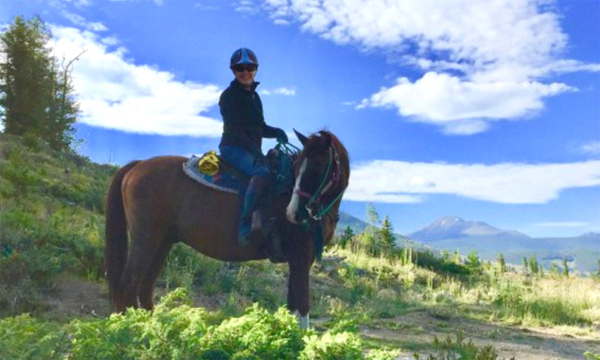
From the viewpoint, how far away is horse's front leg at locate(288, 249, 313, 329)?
5473 mm

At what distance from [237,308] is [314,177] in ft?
13.6

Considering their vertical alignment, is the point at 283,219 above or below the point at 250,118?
below

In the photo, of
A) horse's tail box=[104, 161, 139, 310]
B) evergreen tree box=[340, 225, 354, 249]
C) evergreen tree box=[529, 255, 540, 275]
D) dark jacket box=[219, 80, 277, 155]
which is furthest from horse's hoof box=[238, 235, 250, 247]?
evergreen tree box=[529, 255, 540, 275]

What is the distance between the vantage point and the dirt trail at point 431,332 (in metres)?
7.21

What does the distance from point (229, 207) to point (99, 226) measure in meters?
7.69

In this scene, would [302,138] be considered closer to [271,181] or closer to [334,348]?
[271,181]

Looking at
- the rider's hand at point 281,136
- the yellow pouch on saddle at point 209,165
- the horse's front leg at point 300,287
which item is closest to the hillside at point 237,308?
the horse's front leg at point 300,287

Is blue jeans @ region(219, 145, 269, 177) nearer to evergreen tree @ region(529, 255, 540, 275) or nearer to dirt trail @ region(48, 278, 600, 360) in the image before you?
dirt trail @ region(48, 278, 600, 360)

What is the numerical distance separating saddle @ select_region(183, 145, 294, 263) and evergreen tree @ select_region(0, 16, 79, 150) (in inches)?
1115

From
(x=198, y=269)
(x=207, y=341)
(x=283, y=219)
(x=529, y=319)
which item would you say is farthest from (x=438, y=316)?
(x=207, y=341)

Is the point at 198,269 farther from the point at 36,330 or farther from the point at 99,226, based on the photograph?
the point at 36,330

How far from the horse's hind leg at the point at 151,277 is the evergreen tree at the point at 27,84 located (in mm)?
27944

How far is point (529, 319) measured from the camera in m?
10.1

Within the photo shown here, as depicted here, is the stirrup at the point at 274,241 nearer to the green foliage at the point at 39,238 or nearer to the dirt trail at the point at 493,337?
the dirt trail at the point at 493,337
